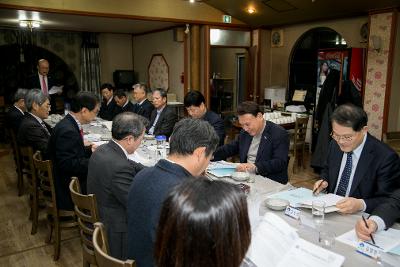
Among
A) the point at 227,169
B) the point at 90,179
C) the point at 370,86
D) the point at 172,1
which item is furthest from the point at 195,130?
the point at 172,1

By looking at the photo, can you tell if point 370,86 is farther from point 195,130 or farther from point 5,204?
point 5,204

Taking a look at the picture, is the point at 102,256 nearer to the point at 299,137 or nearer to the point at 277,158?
the point at 277,158

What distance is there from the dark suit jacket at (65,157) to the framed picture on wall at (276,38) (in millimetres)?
5261

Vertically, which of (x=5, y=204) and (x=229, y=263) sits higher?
(x=229, y=263)

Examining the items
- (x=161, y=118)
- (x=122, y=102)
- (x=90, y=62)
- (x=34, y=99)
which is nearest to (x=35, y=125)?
(x=34, y=99)

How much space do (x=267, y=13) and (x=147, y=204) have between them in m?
5.77

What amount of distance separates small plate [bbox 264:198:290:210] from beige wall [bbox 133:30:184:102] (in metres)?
5.85

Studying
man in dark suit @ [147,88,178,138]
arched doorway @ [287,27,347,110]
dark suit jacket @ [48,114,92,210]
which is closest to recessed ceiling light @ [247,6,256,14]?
arched doorway @ [287,27,347,110]

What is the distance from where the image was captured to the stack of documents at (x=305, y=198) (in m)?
1.80

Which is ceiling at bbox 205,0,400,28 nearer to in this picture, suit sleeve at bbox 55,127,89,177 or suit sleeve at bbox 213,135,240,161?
suit sleeve at bbox 213,135,240,161

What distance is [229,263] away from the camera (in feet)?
2.49

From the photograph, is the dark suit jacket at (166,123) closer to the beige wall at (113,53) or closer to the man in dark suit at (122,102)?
the man in dark suit at (122,102)

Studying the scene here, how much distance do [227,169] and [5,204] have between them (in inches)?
115

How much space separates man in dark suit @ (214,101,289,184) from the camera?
2.69 metres
